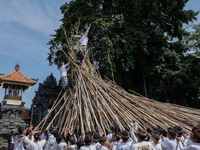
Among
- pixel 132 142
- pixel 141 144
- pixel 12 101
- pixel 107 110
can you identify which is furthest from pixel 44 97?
pixel 141 144

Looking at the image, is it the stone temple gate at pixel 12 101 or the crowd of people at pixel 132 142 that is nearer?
the crowd of people at pixel 132 142

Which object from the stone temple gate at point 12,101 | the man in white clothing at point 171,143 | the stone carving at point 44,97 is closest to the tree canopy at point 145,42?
the stone carving at point 44,97

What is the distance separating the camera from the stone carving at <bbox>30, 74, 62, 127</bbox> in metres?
8.08

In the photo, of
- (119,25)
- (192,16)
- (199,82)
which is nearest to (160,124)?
(199,82)

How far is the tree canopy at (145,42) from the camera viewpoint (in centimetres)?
777

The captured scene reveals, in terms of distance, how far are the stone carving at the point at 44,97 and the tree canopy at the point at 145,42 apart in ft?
5.38

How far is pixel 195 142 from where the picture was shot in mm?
1689

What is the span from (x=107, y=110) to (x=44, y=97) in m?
5.86

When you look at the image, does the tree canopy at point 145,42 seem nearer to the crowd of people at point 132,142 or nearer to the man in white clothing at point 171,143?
the crowd of people at point 132,142

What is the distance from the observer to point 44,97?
8344 millimetres

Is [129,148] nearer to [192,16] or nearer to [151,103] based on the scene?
[151,103]

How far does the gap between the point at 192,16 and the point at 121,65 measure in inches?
199

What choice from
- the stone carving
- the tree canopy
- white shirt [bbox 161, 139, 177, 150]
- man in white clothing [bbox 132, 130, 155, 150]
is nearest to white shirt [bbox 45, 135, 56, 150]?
man in white clothing [bbox 132, 130, 155, 150]

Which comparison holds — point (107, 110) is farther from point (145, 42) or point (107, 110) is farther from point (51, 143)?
point (145, 42)
